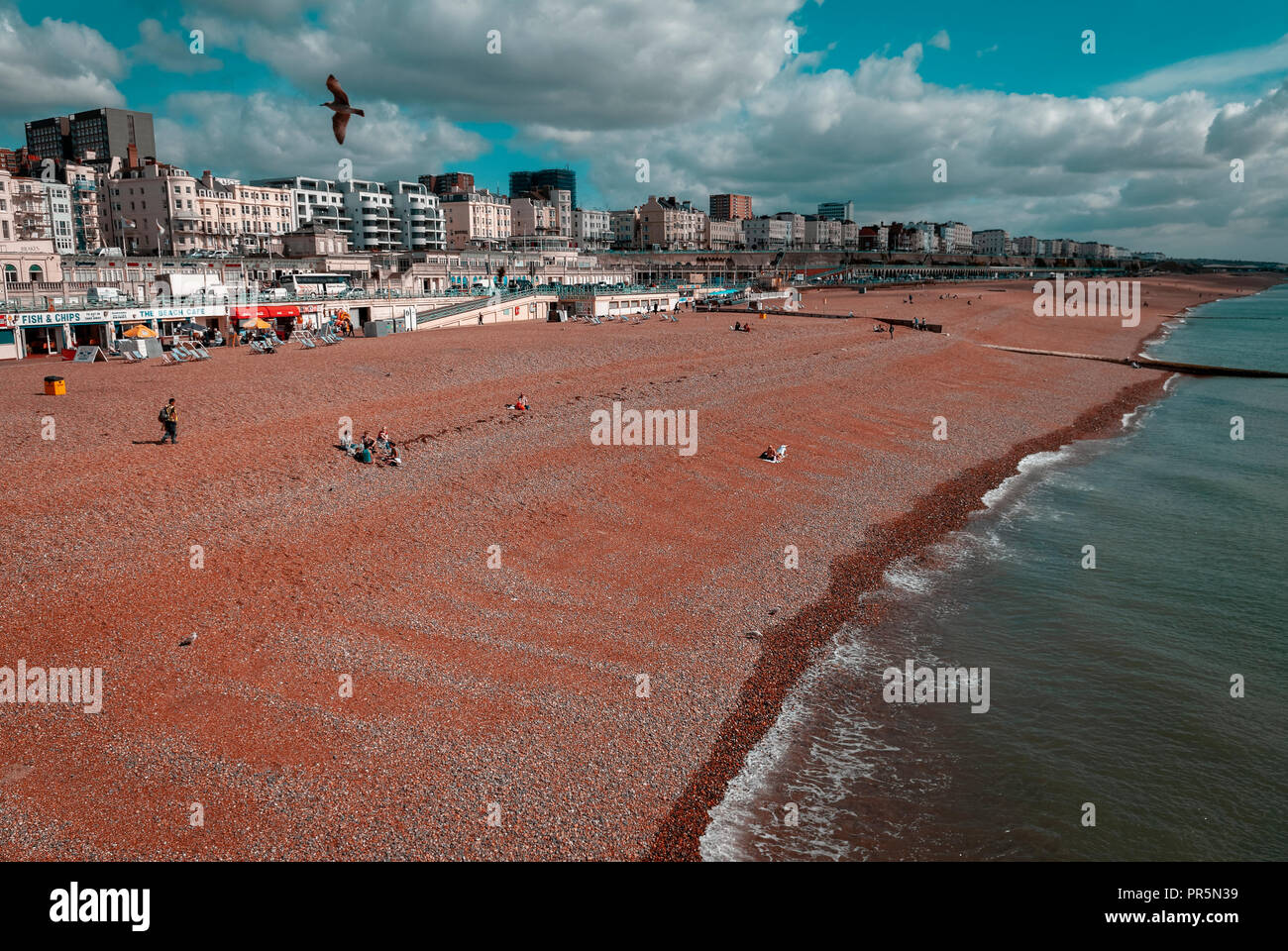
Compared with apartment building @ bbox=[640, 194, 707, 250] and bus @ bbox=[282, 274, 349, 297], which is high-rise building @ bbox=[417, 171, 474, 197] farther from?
bus @ bbox=[282, 274, 349, 297]

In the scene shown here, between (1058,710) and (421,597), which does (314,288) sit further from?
(1058,710)

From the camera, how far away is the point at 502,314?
183ft

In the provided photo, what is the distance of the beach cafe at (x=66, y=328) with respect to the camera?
32.4 meters

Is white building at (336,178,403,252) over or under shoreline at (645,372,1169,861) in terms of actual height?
over

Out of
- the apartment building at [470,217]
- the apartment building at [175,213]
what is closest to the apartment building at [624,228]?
the apartment building at [470,217]

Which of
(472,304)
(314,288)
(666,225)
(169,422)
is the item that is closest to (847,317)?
(472,304)

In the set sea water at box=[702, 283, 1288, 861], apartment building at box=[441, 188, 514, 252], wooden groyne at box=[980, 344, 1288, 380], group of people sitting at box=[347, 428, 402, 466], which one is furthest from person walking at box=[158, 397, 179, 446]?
apartment building at box=[441, 188, 514, 252]

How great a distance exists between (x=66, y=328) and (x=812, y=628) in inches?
1386

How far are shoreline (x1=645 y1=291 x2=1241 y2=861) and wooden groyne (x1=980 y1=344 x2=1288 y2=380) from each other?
2262cm

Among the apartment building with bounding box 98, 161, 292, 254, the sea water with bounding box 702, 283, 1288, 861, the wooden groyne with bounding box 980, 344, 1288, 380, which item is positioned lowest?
the sea water with bounding box 702, 283, 1288, 861

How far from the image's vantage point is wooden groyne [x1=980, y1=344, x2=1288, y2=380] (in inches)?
1742

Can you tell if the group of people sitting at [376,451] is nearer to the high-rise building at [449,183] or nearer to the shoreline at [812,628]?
the shoreline at [812,628]
